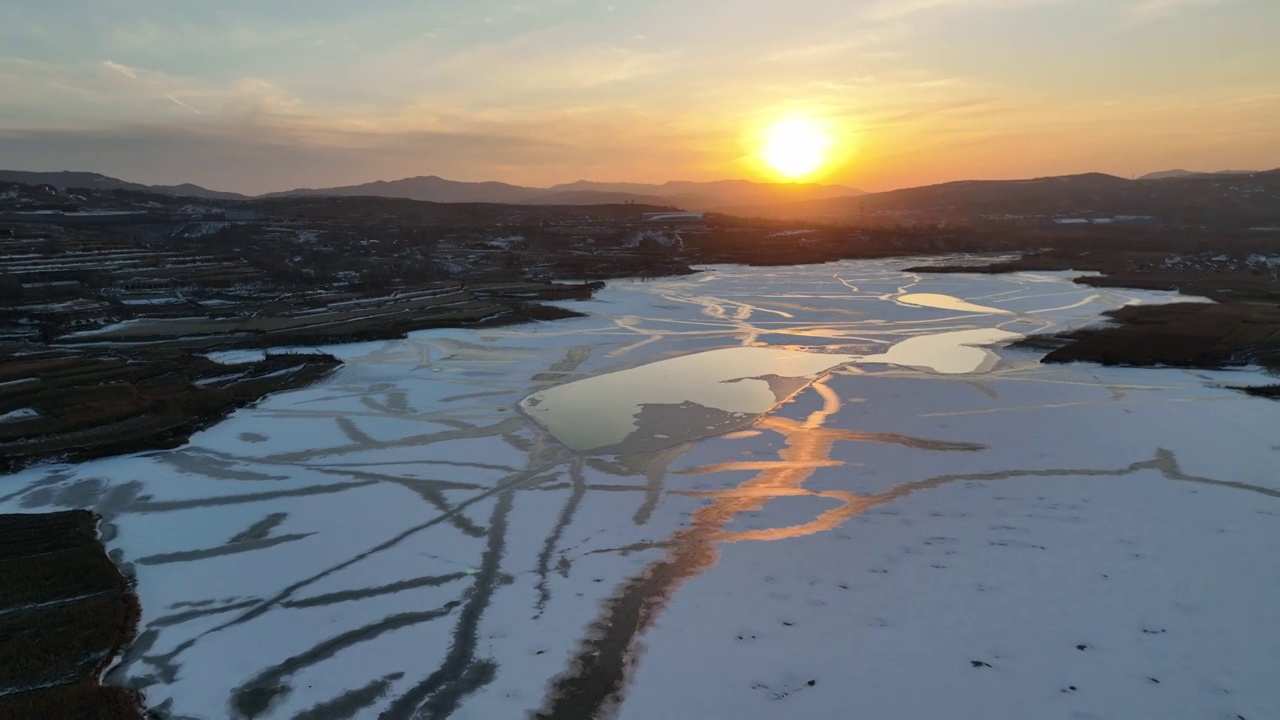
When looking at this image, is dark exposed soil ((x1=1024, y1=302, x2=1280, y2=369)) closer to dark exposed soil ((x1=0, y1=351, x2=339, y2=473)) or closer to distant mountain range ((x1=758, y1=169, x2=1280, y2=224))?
dark exposed soil ((x1=0, y1=351, x2=339, y2=473))

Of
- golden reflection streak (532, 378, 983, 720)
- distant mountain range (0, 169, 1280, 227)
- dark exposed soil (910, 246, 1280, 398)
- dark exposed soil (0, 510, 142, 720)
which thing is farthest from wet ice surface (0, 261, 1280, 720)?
distant mountain range (0, 169, 1280, 227)

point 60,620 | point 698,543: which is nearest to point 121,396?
point 60,620

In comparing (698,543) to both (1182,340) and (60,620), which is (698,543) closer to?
(60,620)

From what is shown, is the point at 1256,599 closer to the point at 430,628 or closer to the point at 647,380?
the point at 430,628

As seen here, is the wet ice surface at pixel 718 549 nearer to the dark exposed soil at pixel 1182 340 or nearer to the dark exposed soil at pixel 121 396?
the dark exposed soil at pixel 121 396

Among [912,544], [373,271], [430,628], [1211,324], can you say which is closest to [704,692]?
[430,628]

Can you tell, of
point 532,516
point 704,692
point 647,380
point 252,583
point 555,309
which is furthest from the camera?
point 555,309
